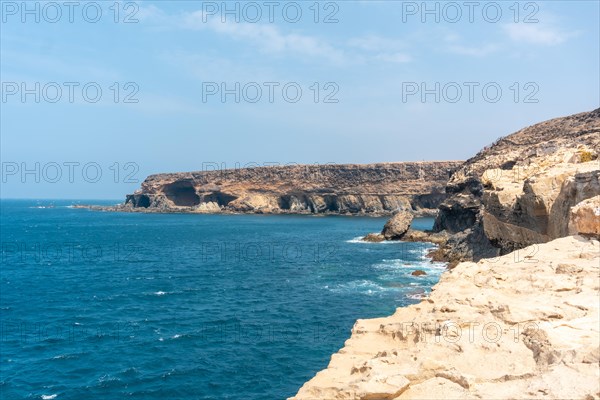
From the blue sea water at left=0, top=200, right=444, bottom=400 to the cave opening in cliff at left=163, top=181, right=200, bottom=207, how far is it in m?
89.2

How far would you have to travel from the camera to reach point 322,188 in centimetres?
12562

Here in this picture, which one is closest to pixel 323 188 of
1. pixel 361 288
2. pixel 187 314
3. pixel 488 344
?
pixel 361 288

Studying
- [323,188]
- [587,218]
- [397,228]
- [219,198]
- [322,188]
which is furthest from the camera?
[219,198]

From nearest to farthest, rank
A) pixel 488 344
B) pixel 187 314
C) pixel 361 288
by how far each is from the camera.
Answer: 1. pixel 488 344
2. pixel 187 314
3. pixel 361 288

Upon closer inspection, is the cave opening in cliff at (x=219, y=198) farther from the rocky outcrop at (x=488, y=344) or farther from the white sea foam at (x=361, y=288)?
the rocky outcrop at (x=488, y=344)

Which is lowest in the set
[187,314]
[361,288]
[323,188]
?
[187,314]

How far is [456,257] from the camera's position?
43875 millimetres

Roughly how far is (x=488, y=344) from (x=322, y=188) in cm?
11866

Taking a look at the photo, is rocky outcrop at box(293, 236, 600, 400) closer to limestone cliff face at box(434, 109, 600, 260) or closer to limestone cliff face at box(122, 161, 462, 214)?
limestone cliff face at box(434, 109, 600, 260)

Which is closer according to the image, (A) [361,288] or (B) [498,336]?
(B) [498,336]

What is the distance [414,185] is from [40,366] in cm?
10907

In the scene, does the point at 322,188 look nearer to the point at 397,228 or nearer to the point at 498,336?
the point at 397,228

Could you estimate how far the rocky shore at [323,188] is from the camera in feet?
395

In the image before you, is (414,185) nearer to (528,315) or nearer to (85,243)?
(85,243)
